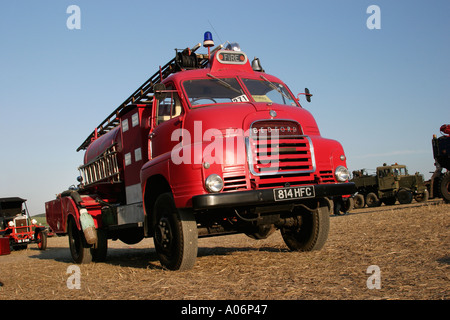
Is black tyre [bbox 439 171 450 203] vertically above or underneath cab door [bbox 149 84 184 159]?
underneath

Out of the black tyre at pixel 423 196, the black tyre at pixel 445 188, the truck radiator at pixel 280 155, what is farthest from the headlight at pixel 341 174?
the black tyre at pixel 423 196

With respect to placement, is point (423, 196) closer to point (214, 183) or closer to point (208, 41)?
point (208, 41)

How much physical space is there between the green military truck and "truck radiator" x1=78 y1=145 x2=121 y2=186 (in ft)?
71.6

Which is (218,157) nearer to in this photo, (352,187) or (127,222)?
(352,187)

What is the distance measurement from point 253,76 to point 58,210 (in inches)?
231

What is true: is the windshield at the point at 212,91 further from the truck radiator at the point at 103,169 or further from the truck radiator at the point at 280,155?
the truck radiator at the point at 103,169

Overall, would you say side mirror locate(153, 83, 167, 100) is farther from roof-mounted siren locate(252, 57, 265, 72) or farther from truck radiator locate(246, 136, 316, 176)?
roof-mounted siren locate(252, 57, 265, 72)

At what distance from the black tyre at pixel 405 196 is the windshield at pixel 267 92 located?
22.2 meters

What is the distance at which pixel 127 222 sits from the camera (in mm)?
8062

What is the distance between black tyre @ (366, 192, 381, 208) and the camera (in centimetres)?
2955

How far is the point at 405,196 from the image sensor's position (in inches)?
1086

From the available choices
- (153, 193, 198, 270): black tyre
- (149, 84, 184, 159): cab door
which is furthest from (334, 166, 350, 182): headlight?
(149, 84, 184, 159): cab door

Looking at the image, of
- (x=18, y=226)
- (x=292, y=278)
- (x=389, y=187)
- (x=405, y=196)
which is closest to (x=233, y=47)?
(x=292, y=278)

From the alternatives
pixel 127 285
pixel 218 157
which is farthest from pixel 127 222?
pixel 218 157
